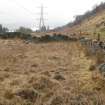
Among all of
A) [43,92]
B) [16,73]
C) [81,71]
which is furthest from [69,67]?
[43,92]

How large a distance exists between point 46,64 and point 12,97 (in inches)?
258

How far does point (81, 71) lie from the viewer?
13.3 metres

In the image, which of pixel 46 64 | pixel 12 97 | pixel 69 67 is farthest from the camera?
pixel 46 64

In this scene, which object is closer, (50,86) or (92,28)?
(50,86)

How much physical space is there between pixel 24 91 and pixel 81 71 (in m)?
4.38

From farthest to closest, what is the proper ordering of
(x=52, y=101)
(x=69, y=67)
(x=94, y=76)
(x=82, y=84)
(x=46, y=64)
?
(x=46, y=64) → (x=69, y=67) → (x=94, y=76) → (x=82, y=84) → (x=52, y=101)

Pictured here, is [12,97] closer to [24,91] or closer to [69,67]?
[24,91]

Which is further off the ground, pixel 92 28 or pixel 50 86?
pixel 92 28

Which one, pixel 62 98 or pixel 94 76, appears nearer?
pixel 62 98

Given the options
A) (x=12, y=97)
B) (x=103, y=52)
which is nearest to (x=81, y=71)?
(x=103, y=52)

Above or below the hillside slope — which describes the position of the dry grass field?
below

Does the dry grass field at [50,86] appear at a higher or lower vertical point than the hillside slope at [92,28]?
lower

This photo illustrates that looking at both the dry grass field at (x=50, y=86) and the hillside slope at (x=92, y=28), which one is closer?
the dry grass field at (x=50, y=86)

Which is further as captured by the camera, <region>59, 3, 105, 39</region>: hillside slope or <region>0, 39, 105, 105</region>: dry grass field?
<region>59, 3, 105, 39</region>: hillside slope
